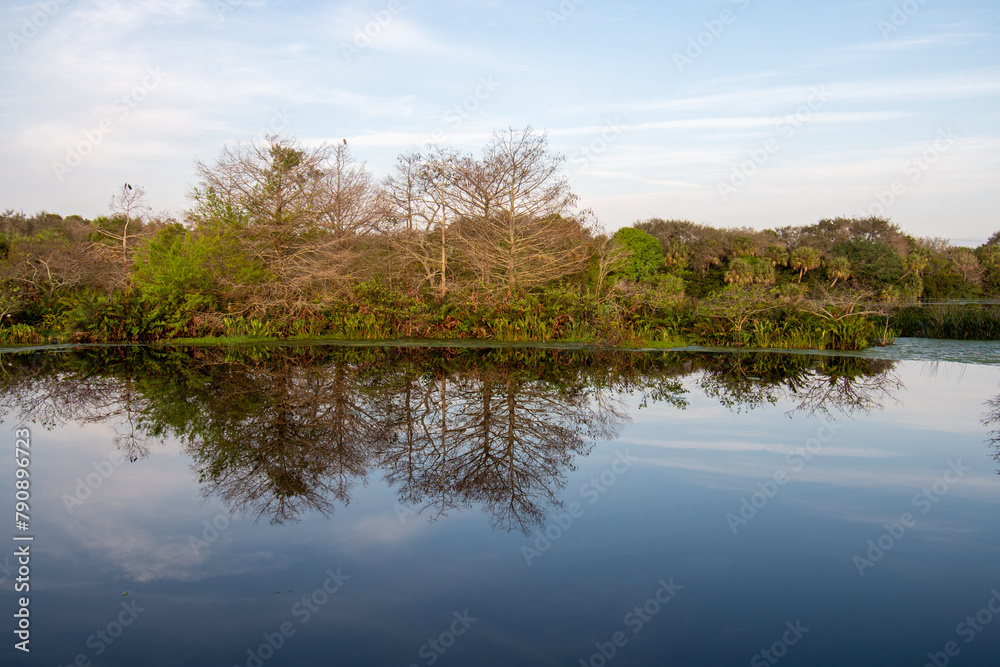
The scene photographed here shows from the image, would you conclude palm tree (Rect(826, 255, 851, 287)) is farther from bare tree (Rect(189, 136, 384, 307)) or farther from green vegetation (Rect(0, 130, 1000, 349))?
bare tree (Rect(189, 136, 384, 307))

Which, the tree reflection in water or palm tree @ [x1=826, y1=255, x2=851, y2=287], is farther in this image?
palm tree @ [x1=826, y1=255, x2=851, y2=287]

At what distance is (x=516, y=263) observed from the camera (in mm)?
20312

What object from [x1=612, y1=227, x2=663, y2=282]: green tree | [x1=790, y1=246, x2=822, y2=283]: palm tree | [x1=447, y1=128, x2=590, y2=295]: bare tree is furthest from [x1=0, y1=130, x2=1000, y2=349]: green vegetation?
[x1=790, y1=246, x2=822, y2=283]: palm tree

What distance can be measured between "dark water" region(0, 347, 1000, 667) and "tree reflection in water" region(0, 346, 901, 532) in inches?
2.4

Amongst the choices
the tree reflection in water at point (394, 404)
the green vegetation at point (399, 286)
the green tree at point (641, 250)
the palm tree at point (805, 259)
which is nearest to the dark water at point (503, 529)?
the tree reflection in water at point (394, 404)

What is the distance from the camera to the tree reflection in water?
6.66 meters

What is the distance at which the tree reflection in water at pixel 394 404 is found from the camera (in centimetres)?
666

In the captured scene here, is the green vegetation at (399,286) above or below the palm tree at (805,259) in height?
below

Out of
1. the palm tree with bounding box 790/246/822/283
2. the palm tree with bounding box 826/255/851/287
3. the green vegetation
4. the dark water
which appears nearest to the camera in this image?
the dark water

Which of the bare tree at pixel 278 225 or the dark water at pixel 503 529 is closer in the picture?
the dark water at pixel 503 529

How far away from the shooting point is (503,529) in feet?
18.1

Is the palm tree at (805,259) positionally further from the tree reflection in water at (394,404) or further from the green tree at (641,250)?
the tree reflection in water at (394,404)

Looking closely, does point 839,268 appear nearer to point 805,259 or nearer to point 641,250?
point 805,259

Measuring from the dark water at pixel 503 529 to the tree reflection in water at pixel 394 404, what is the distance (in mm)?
61
